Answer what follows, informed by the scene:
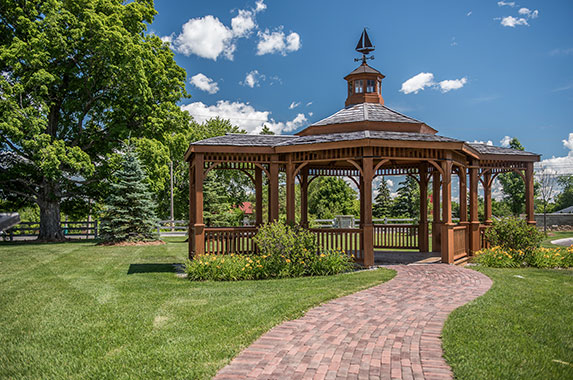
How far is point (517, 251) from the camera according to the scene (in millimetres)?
11672

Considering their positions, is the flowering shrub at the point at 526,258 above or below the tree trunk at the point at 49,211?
below

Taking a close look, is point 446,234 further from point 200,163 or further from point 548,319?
point 200,163

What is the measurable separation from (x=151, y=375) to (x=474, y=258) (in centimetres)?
1051

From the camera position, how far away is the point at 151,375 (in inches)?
164

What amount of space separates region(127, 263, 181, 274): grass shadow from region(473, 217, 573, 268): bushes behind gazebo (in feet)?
28.7

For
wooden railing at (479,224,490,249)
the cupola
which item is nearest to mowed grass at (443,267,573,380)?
wooden railing at (479,224,490,249)

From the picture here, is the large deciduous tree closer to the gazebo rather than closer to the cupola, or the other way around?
the gazebo

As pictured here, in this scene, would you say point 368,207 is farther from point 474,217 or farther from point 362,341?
point 362,341

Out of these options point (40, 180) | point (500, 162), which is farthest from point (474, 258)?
point (40, 180)

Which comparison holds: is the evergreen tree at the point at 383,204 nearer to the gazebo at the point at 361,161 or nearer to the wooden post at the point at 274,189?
the gazebo at the point at 361,161

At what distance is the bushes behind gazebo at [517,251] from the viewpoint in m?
11.2

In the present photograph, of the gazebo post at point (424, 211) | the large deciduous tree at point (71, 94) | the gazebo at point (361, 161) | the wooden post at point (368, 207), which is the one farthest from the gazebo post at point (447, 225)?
the large deciduous tree at point (71, 94)

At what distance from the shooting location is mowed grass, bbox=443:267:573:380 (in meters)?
4.17

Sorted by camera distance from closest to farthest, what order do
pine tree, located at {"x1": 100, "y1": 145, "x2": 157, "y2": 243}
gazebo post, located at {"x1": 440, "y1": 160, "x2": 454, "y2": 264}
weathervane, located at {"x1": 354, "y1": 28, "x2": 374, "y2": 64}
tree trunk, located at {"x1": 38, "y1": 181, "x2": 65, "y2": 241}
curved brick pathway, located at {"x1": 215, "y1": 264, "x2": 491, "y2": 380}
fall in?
curved brick pathway, located at {"x1": 215, "y1": 264, "x2": 491, "y2": 380}
gazebo post, located at {"x1": 440, "y1": 160, "x2": 454, "y2": 264}
weathervane, located at {"x1": 354, "y1": 28, "x2": 374, "y2": 64}
pine tree, located at {"x1": 100, "y1": 145, "x2": 157, "y2": 243}
tree trunk, located at {"x1": 38, "y1": 181, "x2": 65, "y2": 241}
